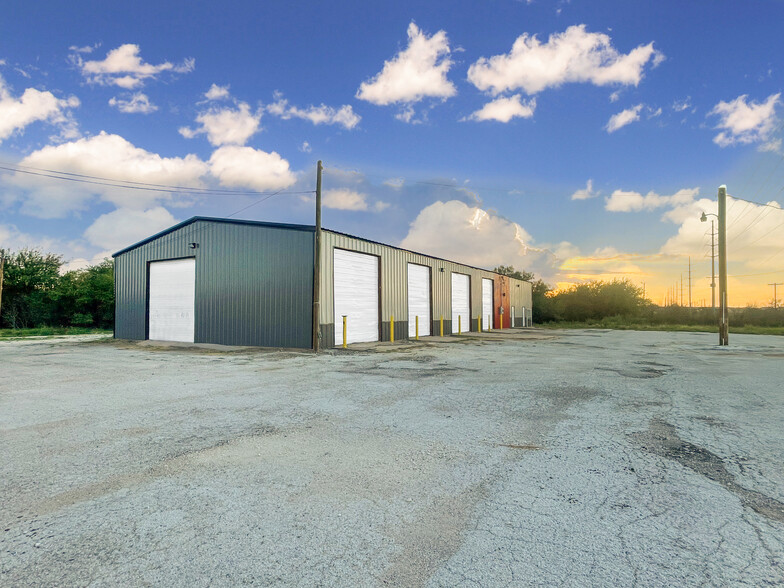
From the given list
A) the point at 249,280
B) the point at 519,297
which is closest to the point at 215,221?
the point at 249,280

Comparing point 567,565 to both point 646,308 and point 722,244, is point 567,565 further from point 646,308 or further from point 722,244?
point 646,308

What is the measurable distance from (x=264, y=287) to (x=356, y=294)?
3.94 m

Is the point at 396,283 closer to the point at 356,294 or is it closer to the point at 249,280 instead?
the point at 356,294

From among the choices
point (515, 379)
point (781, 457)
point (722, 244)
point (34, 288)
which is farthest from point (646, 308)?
point (34, 288)

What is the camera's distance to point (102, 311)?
127ft

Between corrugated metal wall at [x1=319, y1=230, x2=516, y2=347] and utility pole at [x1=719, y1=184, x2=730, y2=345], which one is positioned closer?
corrugated metal wall at [x1=319, y1=230, x2=516, y2=347]

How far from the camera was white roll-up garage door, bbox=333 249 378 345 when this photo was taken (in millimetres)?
18031

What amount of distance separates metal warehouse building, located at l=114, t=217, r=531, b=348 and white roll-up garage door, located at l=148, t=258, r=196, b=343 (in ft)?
0.15

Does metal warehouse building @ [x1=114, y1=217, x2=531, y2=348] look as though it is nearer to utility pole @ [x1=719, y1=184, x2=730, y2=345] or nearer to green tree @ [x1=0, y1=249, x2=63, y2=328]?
utility pole @ [x1=719, y1=184, x2=730, y2=345]

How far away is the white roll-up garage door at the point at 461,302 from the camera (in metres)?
28.5

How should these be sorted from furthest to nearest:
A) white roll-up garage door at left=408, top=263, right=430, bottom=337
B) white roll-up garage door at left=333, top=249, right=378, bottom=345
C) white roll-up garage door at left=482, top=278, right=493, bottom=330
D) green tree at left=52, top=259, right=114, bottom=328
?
green tree at left=52, top=259, right=114, bottom=328
white roll-up garage door at left=482, top=278, right=493, bottom=330
white roll-up garage door at left=408, top=263, right=430, bottom=337
white roll-up garage door at left=333, top=249, right=378, bottom=345

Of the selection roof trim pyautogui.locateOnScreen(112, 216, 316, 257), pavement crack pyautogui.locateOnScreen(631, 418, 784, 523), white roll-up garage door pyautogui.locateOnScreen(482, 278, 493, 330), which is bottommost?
pavement crack pyautogui.locateOnScreen(631, 418, 784, 523)

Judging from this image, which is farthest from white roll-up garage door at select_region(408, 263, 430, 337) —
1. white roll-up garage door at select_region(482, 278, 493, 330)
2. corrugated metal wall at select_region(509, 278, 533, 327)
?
corrugated metal wall at select_region(509, 278, 533, 327)

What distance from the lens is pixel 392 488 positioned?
3.40 meters
